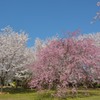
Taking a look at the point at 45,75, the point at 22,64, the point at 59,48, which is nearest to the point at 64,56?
the point at 59,48

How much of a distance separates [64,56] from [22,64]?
30.6 feet

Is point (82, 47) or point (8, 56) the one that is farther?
point (8, 56)

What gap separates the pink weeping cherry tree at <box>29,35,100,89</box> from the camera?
29000 millimetres

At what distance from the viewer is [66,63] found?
29219 mm

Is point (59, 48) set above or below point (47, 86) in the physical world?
above

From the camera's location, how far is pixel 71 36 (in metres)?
31.1

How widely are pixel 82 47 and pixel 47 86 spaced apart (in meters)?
5.69

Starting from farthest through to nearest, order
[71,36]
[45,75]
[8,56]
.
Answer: [8,56] < [71,36] < [45,75]

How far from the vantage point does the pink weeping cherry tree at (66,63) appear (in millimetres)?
29000

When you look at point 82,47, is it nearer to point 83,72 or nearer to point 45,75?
point 83,72

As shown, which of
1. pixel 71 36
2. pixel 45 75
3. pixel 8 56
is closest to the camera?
pixel 45 75

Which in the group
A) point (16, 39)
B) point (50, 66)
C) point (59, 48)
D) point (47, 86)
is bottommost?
point (47, 86)

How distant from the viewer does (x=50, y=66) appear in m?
29.3

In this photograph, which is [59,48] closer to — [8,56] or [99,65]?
[99,65]
